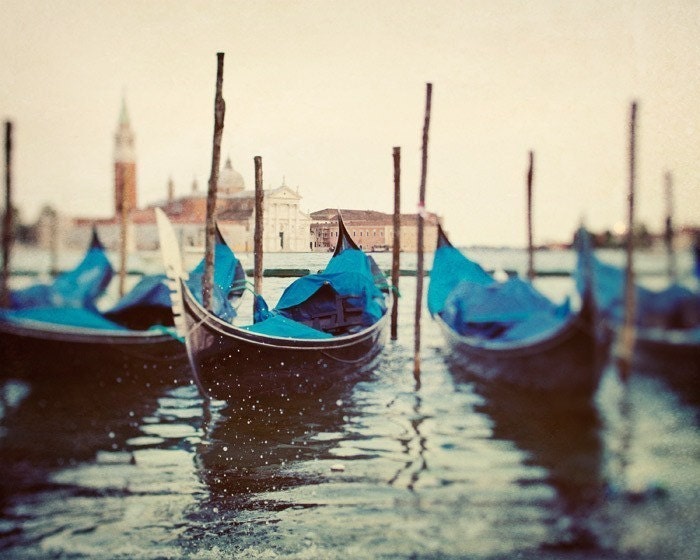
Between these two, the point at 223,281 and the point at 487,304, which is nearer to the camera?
the point at 487,304

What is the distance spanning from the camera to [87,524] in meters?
2.03

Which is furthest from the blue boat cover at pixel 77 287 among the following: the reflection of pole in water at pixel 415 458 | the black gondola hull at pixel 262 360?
the reflection of pole in water at pixel 415 458

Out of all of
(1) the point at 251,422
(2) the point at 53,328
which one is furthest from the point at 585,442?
(1) the point at 251,422

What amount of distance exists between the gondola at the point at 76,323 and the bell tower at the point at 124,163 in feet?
0.35

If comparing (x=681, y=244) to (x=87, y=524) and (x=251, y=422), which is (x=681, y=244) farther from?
(x=87, y=524)

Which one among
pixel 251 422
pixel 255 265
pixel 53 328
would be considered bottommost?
pixel 251 422

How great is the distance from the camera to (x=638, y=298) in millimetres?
1084

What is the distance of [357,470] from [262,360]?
1.62 feet

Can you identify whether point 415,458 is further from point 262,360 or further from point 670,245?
point 670,245

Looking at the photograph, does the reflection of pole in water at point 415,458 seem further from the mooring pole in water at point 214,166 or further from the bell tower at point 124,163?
the bell tower at point 124,163

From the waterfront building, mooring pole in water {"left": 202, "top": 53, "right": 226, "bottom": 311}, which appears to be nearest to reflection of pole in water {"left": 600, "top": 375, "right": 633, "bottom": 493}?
the waterfront building

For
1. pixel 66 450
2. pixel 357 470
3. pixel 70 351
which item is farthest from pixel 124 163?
pixel 357 470

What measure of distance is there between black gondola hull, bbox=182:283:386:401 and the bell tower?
605 millimetres

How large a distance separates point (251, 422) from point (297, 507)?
0.30 m
